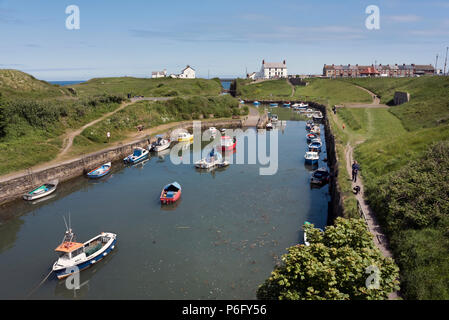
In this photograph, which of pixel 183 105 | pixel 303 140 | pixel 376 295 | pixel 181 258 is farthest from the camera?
pixel 183 105

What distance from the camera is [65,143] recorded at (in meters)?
52.7

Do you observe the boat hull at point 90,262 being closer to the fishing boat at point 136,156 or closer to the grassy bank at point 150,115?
the fishing boat at point 136,156

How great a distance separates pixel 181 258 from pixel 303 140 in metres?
48.9

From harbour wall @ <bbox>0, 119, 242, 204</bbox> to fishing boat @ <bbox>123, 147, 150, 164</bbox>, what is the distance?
2.90 metres

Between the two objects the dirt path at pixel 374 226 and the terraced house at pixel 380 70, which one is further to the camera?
the terraced house at pixel 380 70

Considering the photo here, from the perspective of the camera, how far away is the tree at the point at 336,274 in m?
12.5

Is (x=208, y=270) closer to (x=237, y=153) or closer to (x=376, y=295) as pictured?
(x=376, y=295)

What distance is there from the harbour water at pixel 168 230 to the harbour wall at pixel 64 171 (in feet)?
4.48

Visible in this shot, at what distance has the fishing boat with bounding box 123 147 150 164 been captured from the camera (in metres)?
51.2

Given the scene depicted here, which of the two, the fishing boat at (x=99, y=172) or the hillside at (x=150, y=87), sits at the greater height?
Answer: the hillside at (x=150, y=87)

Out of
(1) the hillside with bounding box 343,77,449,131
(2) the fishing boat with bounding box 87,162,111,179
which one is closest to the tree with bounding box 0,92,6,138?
(2) the fishing boat with bounding box 87,162,111,179

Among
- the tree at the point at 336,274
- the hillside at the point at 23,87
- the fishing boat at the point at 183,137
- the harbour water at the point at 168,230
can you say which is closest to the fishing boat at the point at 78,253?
the harbour water at the point at 168,230

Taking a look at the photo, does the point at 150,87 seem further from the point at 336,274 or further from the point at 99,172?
the point at 336,274
